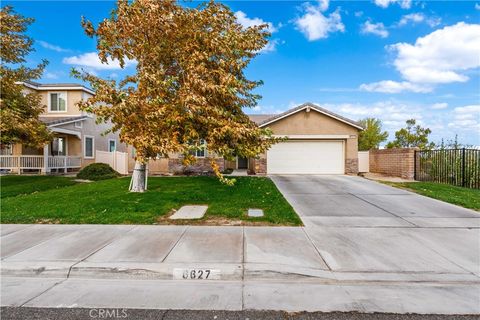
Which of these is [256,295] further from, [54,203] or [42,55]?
[42,55]

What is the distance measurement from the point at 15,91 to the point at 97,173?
225 inches

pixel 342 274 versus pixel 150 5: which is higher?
pixel 150 5

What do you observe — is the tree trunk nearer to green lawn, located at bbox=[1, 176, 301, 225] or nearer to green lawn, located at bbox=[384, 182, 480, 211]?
green lawn, located at bbox=[1, 176, 301, 225]

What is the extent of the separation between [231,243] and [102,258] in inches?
85.5

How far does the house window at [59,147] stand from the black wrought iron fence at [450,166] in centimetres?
2356

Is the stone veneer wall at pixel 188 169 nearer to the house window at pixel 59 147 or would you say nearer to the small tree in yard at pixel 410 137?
the house window at pixel 59 147

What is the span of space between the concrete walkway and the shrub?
978cm

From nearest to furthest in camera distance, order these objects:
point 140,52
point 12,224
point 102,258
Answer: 1. point 102,258
2. point 12,224
3. point 140,52

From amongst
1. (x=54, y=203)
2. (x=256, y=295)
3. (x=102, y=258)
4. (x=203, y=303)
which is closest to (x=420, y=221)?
(x=256, y=295)

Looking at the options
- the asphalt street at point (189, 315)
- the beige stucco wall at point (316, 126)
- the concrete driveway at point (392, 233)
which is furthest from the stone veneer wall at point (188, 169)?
the asphalt street at point (189, 315)

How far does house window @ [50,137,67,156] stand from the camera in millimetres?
19906

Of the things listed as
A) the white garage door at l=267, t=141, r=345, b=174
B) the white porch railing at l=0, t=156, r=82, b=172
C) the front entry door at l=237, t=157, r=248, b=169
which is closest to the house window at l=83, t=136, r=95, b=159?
the white porch railing at l=0, t=156, r=82, b=172

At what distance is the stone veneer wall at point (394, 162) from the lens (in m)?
15.1

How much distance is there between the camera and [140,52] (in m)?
8.72
